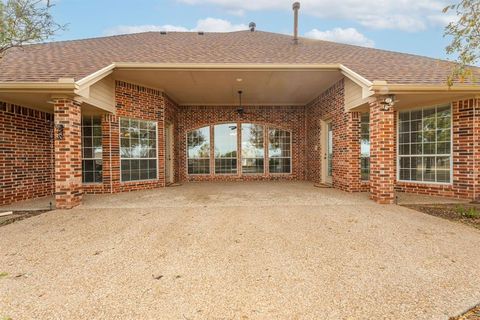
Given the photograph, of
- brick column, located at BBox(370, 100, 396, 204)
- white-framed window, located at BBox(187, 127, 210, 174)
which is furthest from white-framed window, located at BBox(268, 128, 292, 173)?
brick column, located at BBox(370, 100, 396, 204)

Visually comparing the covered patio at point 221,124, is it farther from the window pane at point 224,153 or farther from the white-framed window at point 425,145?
the white-framed window at point 425,145

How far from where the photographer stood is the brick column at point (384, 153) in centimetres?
544

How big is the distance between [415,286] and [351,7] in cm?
2127

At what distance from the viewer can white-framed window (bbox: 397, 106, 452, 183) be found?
6391 mm

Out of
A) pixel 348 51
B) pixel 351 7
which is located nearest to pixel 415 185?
pixel 348 51

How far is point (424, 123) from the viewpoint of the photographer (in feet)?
22.3

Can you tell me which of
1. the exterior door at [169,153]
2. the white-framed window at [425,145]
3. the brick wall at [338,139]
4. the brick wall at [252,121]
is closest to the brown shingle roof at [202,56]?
the white-framed window at [425,145]

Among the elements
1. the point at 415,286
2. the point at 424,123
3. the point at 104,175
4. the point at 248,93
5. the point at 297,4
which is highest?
the point at 297,4

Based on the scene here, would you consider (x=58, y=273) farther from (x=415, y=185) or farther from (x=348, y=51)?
(x=348, y=51)

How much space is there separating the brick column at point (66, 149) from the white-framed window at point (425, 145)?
9024 millimetres

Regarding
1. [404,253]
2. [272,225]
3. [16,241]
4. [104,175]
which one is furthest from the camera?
[104,175]

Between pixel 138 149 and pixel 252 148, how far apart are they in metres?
4.95

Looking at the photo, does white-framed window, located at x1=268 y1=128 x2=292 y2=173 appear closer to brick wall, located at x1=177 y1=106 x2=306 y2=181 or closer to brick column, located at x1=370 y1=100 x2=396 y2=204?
brick wall, located at x1=177 y1=106 x2=306 y2=181

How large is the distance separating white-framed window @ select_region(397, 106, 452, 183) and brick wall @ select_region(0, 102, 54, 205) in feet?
34.8
